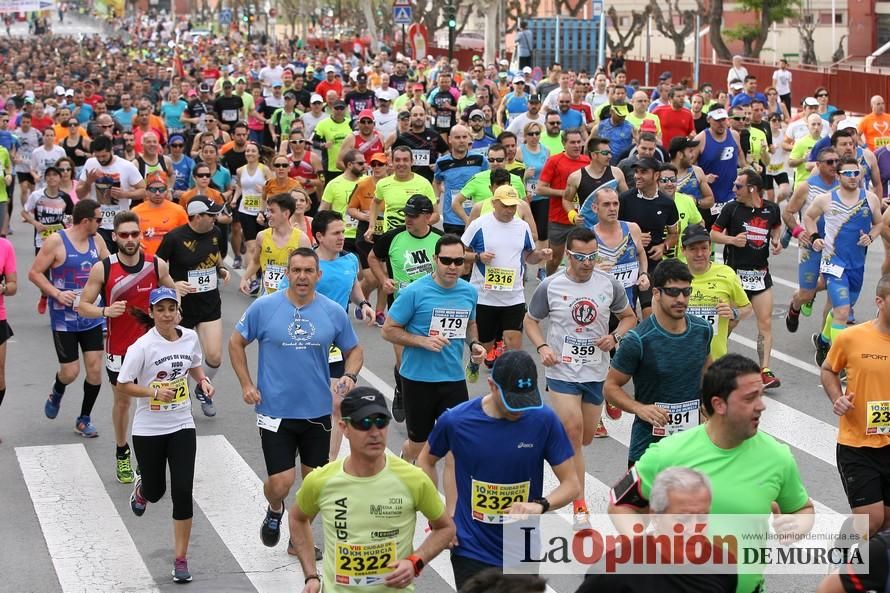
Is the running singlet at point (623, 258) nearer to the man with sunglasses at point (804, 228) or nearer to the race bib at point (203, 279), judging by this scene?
the man with sunglasses at point (804, 228)

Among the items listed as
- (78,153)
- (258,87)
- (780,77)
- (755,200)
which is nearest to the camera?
(755,200)

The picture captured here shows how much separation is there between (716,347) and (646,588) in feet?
18.2

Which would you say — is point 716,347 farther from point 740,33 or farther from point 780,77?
point 740,33

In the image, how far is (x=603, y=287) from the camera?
10.1 metres

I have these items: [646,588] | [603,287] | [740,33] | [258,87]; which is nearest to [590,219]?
[603,287]

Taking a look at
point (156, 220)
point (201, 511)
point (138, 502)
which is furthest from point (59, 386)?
point (138, 502)

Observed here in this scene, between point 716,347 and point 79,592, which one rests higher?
point 716,347

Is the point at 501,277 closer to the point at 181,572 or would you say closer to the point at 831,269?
the point at 831,269

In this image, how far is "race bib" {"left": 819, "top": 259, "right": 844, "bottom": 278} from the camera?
529 inches

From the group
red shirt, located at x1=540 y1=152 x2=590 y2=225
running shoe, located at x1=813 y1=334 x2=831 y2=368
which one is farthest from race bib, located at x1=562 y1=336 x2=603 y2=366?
red shirt, located at x1=540 y1=152 x2=590 y2=225

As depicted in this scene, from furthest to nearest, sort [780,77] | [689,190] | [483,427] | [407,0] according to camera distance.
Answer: [407,0] → [780,77] → [689,190] → [483,427]

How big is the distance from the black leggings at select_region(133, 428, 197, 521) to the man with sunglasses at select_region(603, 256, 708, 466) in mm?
2471

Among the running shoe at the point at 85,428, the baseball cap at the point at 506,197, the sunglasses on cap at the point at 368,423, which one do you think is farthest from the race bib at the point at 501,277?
the sunglasses on cap at the point at 368,423

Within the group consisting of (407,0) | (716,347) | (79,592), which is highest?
(407,0)
